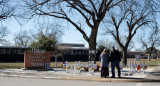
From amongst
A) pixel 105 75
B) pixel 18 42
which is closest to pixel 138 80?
pixel 105 75

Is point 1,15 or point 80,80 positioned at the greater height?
point 1,15

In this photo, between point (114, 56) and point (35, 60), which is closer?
point (114, 56)

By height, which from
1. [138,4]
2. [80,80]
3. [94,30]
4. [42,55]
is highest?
[138,4]

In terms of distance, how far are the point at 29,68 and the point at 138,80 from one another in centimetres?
1090

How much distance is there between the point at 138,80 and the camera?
10.9 m

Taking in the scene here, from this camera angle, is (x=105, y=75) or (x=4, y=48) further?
(x=4, y=48)

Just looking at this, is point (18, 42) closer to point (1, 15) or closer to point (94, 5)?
point (1, 15)

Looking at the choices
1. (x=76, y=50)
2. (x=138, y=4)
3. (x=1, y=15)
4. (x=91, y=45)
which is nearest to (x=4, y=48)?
(x=76, y=50)

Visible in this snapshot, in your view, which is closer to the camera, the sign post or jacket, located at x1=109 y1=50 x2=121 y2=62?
jacket, located at x1=109 y1=50 x2=121 y2=62

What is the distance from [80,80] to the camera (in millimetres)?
11844

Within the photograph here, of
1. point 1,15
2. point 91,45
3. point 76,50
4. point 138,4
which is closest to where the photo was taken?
point 138,4

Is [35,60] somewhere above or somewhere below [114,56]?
below

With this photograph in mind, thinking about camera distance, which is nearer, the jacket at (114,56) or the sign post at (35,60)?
the jacket at (114,56)

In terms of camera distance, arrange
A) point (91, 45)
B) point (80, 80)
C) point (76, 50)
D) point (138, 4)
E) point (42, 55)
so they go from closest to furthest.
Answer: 1. point (80, 80)
2. point (138, 4)
3. point (91, 45)
4. point (42, 55)
5. point (76, 50)
